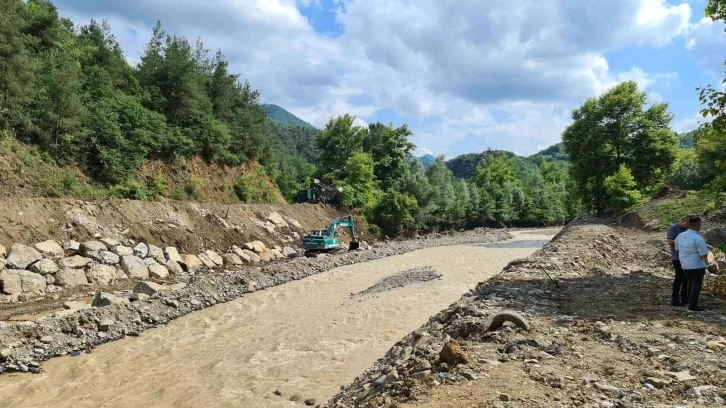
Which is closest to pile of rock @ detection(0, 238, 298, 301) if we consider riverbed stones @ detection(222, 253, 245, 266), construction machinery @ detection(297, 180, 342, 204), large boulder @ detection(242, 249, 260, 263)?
riverbed stones @ detection(222, 253, 245, 266)

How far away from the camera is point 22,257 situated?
47.0 feet

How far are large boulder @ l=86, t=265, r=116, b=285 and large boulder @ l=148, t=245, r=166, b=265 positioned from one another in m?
2.21

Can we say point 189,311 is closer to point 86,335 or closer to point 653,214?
point 86,335

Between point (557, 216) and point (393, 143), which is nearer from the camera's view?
point (393, 143)

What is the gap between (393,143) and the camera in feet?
182

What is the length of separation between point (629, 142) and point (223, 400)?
33.9 meters

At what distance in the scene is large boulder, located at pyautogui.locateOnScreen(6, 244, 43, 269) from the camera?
1400cm

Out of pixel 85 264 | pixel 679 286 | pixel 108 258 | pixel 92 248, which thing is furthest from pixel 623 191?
pixel 85 264

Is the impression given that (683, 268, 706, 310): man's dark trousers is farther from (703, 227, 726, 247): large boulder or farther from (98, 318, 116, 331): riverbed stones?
(98, 318, 116, 331): riverbed stones

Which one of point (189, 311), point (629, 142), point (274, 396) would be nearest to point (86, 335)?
point (189, 311)

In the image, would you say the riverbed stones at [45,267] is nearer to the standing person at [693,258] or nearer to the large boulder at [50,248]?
the large boulder at [50,248]

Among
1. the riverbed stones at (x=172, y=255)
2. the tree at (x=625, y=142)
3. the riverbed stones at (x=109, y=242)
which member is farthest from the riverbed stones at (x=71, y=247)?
the tree at (x=625, y=142)

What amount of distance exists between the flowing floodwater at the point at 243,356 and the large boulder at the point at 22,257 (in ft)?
21.0

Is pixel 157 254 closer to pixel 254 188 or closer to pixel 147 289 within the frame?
pixel 147 289
